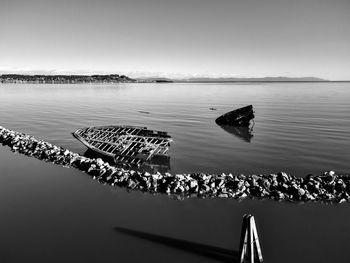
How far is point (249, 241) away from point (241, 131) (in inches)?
1080

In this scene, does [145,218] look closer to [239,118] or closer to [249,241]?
[249,241]

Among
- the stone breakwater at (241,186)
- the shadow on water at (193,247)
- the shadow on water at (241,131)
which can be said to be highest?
the stone breakwater at (241,186)

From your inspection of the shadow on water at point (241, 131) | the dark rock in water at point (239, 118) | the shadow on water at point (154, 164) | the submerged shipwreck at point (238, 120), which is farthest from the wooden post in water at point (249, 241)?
the dark rock in water at point (239, 118)

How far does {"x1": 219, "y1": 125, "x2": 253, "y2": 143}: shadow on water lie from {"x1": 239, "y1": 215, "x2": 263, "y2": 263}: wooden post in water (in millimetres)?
21204

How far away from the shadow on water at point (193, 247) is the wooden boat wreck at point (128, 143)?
842 centimetres

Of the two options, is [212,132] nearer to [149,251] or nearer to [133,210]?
[133,210]

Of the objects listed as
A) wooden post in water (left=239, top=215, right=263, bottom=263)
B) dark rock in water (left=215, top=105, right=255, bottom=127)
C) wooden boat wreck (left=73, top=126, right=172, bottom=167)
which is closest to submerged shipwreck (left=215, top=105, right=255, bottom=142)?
dark rock in water (left=215, top=105, right=255, bottom=127)

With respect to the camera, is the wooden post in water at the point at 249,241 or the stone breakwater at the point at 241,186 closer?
the wooden post in water at the point at 249,241

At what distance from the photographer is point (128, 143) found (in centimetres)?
2420

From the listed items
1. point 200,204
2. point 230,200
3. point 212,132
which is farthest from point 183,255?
point 212,132

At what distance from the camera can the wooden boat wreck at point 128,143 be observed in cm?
2097

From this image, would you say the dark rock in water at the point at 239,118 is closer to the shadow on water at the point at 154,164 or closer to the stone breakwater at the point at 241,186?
the shadow on water at the point at 154,164

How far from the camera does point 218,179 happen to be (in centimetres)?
1602

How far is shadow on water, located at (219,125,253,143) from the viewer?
32.4 m
